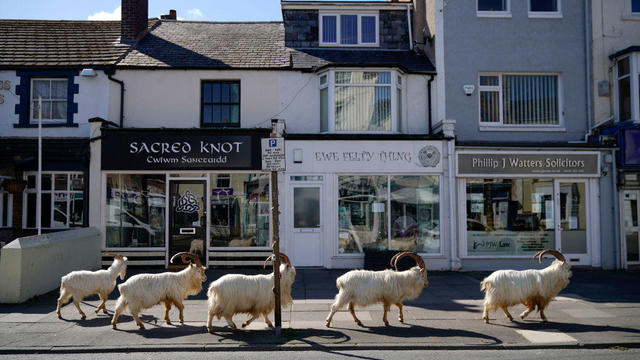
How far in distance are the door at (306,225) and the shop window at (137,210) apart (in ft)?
12.8

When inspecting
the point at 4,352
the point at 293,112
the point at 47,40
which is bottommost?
the point at 4,352

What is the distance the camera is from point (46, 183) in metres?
14.0

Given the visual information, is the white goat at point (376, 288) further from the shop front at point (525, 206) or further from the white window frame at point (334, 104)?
the white window frame at point (334, 104)

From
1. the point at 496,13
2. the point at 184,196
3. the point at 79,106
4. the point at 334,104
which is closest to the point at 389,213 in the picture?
the point at 334,104

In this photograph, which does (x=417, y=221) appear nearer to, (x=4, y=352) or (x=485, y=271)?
(x=485, y=271)

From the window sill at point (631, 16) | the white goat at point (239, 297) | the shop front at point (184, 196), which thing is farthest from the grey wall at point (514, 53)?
the white goat at point (239, 297)

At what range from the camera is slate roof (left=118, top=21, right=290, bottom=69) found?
577 inches

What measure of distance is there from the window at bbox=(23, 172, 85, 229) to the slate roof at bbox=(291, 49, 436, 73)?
7.57 meters

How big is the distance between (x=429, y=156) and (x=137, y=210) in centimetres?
883

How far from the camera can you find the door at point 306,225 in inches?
538

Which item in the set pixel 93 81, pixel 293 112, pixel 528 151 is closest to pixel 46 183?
pixel 93 81

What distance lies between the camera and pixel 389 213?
13938 millimetres

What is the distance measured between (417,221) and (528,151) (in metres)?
3.89

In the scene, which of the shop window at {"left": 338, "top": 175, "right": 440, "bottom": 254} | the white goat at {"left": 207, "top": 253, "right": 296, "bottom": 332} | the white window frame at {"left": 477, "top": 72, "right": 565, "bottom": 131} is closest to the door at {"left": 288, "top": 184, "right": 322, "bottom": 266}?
the shop window at {"left": 338, "top": 175, "right": 440, "bottom": 254}
